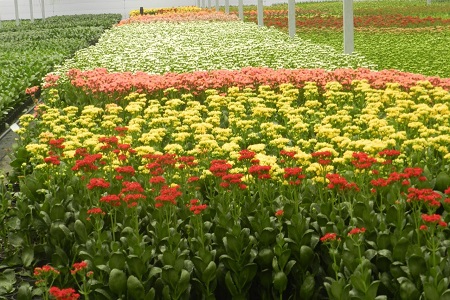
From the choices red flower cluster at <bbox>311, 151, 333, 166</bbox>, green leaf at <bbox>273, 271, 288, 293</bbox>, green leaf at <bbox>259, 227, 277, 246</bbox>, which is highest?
red flower cluster at <bbox>311, 151, 333, 166</bbox>

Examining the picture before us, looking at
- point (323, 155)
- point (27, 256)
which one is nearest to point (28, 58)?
point (27, 256)

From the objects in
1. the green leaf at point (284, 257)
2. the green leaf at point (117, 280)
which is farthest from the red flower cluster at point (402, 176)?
the green leaf at point (117, 280)

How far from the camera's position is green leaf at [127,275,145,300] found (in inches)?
168

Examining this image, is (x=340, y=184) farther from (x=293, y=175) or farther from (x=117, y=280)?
(x=117, y=280)

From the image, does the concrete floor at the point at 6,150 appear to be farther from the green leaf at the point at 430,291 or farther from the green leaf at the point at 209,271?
the green leaf at the point at 430,291

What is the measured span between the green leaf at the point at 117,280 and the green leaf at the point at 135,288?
2.6 inches

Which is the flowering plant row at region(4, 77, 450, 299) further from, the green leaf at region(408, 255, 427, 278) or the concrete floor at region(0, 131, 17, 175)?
the concrete floor at region(0, 131, 17, 175)

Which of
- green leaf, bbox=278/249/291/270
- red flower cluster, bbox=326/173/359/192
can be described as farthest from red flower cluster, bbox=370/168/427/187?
green leaf, bbox=278/249/291/270

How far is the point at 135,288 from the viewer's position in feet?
14.0

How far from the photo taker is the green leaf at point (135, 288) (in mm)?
4258

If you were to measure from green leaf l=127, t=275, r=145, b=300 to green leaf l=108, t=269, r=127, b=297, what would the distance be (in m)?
0.07

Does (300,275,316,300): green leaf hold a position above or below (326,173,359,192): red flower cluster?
below

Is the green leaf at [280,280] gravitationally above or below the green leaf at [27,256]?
above

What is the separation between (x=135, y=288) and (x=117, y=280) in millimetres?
127
